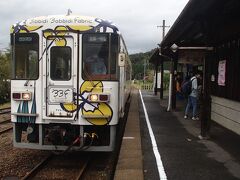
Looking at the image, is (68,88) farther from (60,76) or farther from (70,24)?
(70,24)

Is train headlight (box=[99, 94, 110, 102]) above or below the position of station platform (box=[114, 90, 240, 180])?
above

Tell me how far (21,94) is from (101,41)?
1859 millimetres

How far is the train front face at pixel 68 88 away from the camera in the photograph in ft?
26.9

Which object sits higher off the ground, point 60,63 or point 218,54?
point 218,54

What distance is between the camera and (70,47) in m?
8.31

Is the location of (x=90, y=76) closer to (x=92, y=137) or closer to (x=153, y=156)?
(x=92, y=137)

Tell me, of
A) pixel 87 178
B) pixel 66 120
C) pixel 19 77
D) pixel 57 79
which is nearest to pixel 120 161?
pixel 87 178

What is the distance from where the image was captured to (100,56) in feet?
27.2

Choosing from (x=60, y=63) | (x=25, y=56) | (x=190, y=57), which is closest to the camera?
(x=60, y=63)

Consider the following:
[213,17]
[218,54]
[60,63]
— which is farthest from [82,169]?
[218,54]

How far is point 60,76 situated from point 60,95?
0.37 meters

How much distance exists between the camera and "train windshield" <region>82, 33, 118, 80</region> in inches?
325

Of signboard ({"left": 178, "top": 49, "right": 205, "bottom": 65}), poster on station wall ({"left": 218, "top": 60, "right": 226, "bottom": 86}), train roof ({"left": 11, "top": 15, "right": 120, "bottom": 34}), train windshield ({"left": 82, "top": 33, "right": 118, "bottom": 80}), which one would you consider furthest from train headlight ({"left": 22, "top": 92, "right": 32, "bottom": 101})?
signboard ({"left": 178, "top": 49, "right": 205, "bottom": 65})

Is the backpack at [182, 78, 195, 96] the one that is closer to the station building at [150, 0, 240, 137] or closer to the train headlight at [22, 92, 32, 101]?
the station building at [150, 0, 240, 137]
